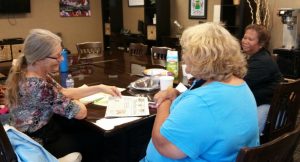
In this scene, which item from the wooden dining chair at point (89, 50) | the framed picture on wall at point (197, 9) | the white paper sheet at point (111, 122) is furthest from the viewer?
the framed picture on wall at point (197, 9)

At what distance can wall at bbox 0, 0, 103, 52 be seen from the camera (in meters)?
5.35

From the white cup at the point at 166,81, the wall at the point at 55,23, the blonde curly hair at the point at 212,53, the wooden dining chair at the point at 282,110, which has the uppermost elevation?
the wall at the point at 55,23

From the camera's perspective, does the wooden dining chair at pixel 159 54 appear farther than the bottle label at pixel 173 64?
Yes

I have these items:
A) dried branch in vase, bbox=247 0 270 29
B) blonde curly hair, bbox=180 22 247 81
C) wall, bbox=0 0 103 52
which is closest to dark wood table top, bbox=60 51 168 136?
blonde curly hair, bbox=180 22 247 81

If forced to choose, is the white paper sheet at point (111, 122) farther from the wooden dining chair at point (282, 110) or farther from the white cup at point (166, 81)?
the wooden dining chair at point (282, 110)

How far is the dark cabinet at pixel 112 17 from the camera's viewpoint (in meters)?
6.16

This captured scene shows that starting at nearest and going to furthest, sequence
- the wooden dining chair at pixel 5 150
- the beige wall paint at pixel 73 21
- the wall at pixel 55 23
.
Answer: the wooden dining chair at pixel 5 150 → the beige wall paint at pixel 73 21 → the wall at pixel 55 23

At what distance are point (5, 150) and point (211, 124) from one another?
811 millimetres

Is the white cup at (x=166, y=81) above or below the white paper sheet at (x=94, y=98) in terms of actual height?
above

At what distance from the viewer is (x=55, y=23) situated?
5852 mm

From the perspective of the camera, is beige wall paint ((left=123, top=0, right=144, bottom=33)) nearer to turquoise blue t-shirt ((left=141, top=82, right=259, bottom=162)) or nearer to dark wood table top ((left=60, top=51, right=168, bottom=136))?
dark wood table top ((left=60, top=51, right=168, bottom=136))

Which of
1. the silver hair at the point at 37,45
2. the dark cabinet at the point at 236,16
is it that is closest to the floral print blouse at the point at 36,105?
the silver hair at the point at 37,45

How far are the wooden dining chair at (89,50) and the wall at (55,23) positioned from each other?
2.32 metres

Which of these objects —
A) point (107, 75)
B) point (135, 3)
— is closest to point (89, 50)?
point (107, 75)
